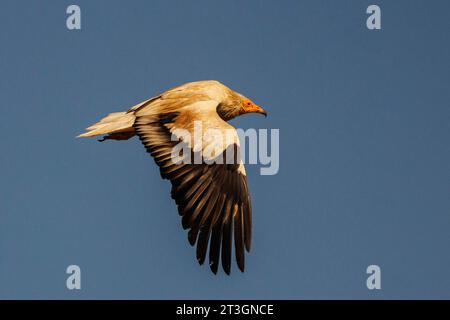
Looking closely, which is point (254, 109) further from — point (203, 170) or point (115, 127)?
point (203, 170)

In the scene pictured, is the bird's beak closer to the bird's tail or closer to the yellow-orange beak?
the yellow-orange beak

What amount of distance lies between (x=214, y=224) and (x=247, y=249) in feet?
1.32

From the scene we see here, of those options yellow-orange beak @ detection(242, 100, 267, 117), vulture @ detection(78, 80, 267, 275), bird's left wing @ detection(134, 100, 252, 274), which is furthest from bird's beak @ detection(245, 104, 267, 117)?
bird's left wing @ detection(134, 100, 252, 274)

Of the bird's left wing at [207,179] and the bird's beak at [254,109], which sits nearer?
the bird's left wing at [207,179]

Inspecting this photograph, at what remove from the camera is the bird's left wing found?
10344 mm

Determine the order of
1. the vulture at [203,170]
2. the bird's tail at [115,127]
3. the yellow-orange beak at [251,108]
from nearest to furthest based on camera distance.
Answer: the vulture at [203,170]
the bird's tail at [115,127]
the yellow-orange beak at [251,108]

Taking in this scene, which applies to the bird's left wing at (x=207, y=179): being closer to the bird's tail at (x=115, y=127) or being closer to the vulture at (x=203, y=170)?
the vulture at (x=203, y=170)

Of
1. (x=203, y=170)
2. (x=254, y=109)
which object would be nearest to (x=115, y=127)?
(x=203, y=170)

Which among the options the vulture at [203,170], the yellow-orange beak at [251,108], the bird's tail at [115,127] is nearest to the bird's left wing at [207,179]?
the vulture at [203,170]

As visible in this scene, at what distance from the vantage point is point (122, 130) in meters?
12.1

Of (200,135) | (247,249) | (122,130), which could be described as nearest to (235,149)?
(200,135)

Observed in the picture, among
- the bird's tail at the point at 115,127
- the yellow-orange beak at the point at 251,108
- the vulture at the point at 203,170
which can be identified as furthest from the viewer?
the yellow-orange beak at the point at 251,108

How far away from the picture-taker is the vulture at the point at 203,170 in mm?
10344

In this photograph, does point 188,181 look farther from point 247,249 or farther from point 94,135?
point 94,135
